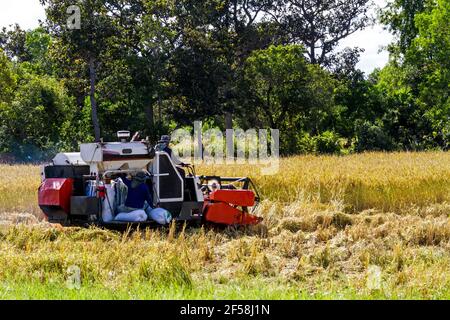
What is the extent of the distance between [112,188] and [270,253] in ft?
10.5

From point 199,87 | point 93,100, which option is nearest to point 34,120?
point 93,100

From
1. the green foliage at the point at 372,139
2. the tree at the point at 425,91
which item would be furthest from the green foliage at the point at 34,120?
the tree at the point at 425,91

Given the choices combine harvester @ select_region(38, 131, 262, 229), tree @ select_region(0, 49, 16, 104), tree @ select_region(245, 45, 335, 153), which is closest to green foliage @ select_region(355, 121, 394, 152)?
tree @ select_region(245, 45, 335, 153)

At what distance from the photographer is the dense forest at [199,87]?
3831cm

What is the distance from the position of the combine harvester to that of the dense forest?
23173mm

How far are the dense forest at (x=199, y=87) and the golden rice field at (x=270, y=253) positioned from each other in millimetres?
20620

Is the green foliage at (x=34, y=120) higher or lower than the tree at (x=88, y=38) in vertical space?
lower

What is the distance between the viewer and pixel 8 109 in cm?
3966

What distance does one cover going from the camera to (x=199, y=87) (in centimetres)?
4022

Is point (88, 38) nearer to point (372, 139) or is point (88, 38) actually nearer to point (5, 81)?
point (5, 81)

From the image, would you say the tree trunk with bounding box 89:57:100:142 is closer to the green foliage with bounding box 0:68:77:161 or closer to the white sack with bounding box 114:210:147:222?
the green foliage with bounding box 0:68:77:161

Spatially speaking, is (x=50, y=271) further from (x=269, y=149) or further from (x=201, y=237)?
(x=269, y=149)

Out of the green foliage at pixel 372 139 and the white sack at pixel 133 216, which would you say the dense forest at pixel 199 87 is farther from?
the white sack at pixel 133 216
